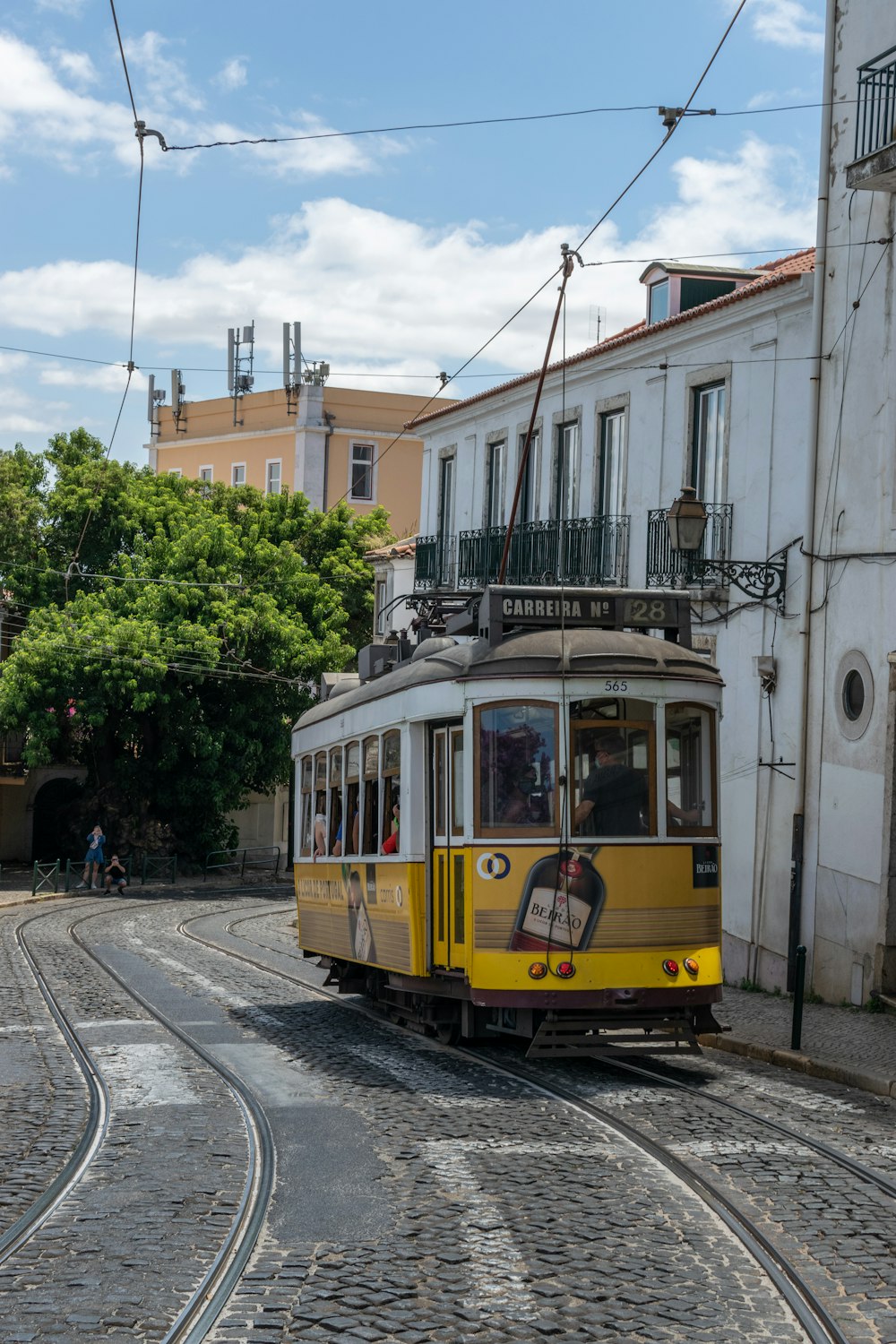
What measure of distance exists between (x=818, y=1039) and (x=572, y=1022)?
3.30 meters

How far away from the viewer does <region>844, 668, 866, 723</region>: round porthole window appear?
17.1 m

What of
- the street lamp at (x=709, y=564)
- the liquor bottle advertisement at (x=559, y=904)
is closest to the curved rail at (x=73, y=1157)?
the liquor bottle advertisement at (x=559, y=904)

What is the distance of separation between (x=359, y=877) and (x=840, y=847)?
5.41 metres

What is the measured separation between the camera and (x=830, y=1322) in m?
5.98

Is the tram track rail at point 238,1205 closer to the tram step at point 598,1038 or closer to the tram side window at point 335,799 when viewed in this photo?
the tram step at point 598,1038

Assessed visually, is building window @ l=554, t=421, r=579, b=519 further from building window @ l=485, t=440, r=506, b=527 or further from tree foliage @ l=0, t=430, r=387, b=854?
tree foliage @ l=0, t=430, r=387, b=854

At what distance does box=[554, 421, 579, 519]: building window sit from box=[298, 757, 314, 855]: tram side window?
30.7 ft

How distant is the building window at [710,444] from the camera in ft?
69.2

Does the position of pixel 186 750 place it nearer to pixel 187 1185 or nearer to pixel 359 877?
pixel 359 877

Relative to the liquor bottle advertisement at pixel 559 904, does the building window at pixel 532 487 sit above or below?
above

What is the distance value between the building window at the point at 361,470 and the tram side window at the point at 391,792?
150 feet

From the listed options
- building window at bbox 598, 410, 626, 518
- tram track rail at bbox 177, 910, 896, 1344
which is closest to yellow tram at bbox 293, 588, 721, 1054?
tram track rail at bbox 177, 910, 896, 1344

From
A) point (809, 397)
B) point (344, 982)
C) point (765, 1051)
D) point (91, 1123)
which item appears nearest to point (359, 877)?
point (344, 982)

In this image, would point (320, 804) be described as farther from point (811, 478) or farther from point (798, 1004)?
point (811, 478)
